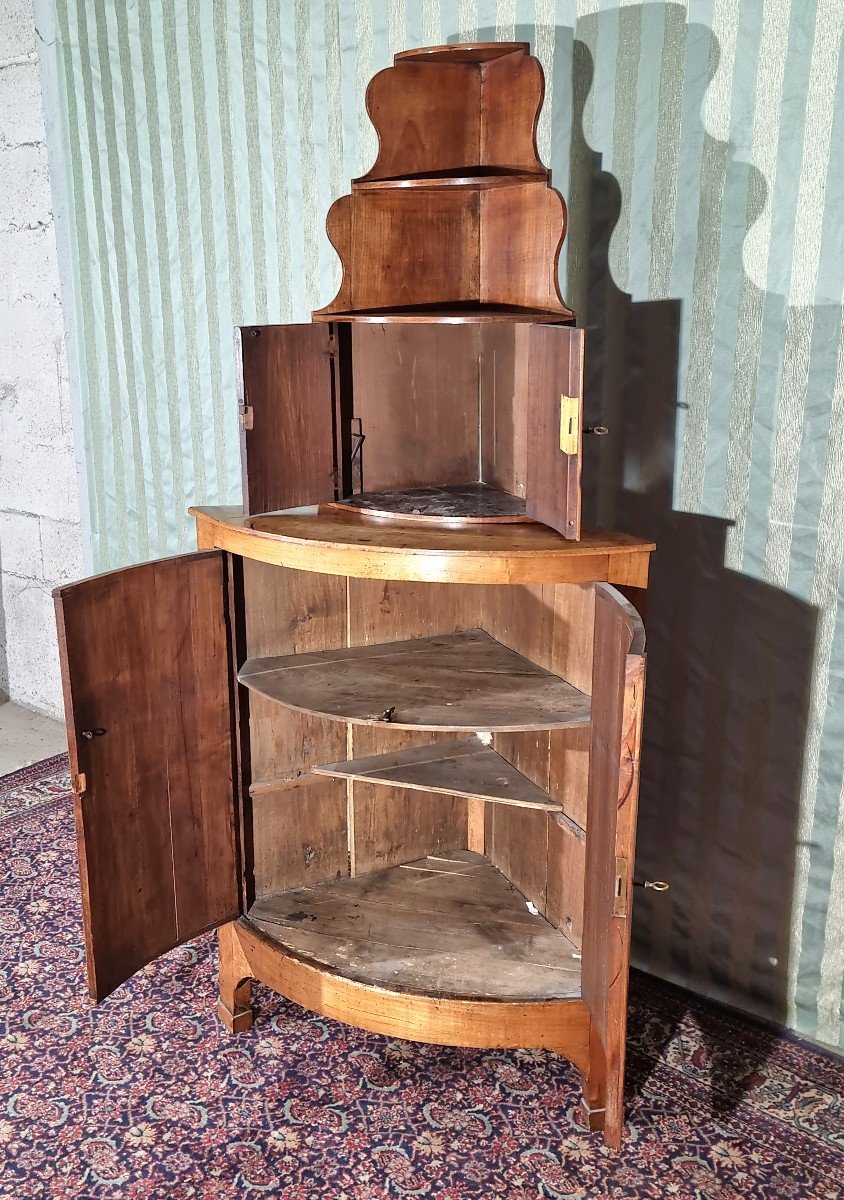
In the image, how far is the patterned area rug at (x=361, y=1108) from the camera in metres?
1.90

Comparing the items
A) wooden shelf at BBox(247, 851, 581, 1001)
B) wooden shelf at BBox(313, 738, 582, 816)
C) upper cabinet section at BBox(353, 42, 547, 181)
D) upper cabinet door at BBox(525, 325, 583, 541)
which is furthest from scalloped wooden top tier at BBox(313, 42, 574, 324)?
wooden shelf at BBox(247, 851, 581, 1001)

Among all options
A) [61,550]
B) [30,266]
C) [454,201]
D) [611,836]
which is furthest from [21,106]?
[611,836]

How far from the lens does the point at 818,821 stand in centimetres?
221

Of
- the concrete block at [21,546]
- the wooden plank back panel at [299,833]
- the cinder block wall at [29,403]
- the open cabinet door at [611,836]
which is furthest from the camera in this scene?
the concrete block at [21,546]

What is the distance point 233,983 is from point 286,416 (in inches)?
45.6

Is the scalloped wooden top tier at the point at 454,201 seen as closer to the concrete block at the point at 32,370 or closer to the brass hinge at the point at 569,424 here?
the brass hinge at the point at 569,424

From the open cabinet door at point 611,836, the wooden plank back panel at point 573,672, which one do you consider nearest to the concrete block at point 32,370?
the wooden plank back panel at point 573,672

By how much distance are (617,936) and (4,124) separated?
322cm

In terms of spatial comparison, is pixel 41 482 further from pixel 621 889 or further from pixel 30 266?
pixel 621 889

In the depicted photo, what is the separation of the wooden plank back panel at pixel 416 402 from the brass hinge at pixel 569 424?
0.55m

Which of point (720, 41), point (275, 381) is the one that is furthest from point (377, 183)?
point (720, 41)

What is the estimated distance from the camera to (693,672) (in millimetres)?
2320

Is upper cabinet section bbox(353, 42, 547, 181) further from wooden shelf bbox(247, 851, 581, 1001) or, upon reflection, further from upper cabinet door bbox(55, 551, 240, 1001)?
wooden shelf bbox(247, 851, 581, 1001)

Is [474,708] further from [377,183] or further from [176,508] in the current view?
[176,508]
